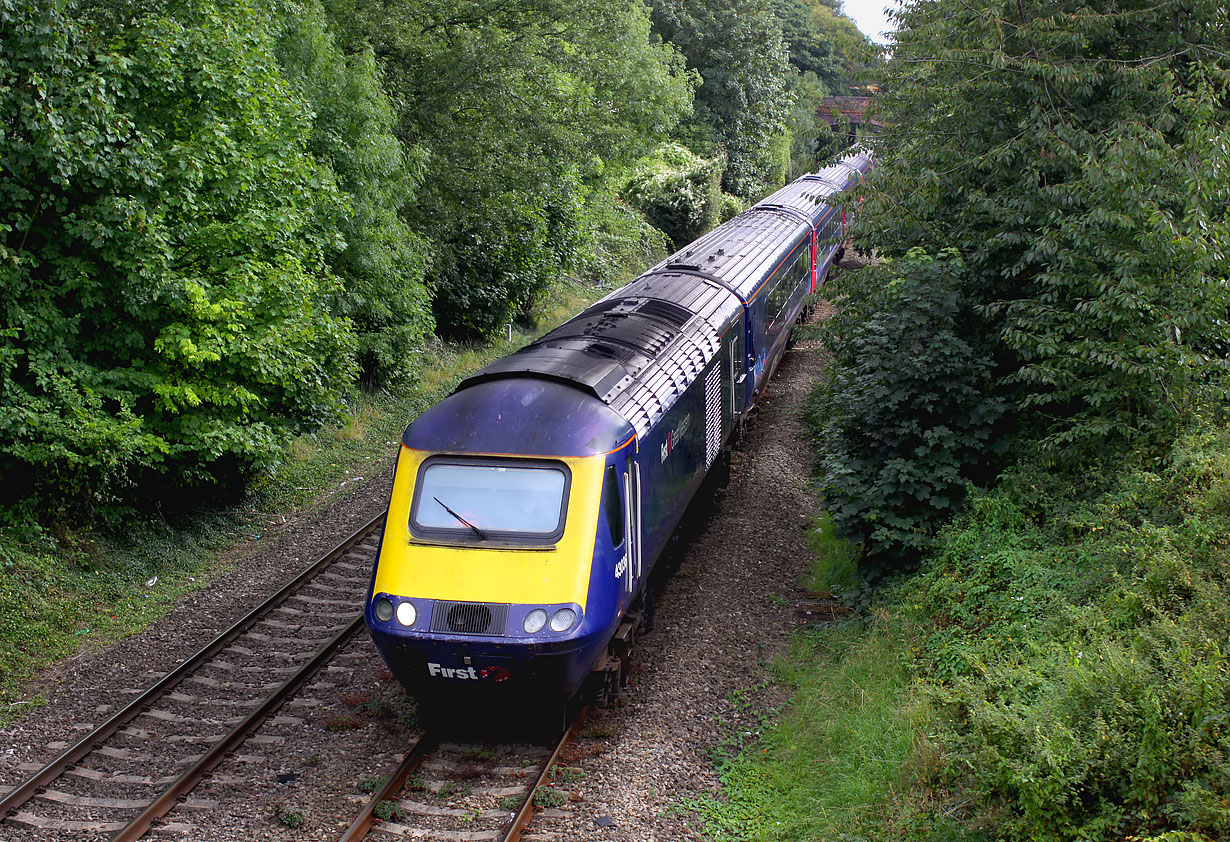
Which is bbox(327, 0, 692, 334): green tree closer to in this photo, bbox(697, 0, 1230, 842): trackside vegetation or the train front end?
bbox(697, 0, 1230, 842): trackside vegetation

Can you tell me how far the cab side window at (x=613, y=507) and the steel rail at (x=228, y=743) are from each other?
3.56 m

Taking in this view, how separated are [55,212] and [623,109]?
18885 millimetres

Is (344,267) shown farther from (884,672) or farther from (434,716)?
(884,672)

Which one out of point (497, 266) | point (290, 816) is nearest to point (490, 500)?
point (290, 816)

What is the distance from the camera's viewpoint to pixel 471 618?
7176 mm

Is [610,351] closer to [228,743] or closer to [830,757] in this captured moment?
[830,757]

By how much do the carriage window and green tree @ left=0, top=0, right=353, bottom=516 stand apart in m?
4.60

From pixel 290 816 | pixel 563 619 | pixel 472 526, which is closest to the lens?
pixel 290 816

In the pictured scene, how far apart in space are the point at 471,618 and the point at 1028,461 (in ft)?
20.2

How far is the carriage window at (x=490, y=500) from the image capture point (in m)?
7.53

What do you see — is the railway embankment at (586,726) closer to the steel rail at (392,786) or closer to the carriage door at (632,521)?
the steel rail at (392,786)

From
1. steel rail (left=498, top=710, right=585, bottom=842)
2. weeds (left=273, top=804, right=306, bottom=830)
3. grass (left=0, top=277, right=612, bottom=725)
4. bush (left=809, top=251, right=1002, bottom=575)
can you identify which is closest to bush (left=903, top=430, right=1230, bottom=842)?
bush (left=809, top=251, right=1002, bottom=575)

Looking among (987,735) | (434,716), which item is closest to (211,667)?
(434,716)

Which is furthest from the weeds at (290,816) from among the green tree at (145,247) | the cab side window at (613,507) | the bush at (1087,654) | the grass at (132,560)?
the green tree at (145,247)
